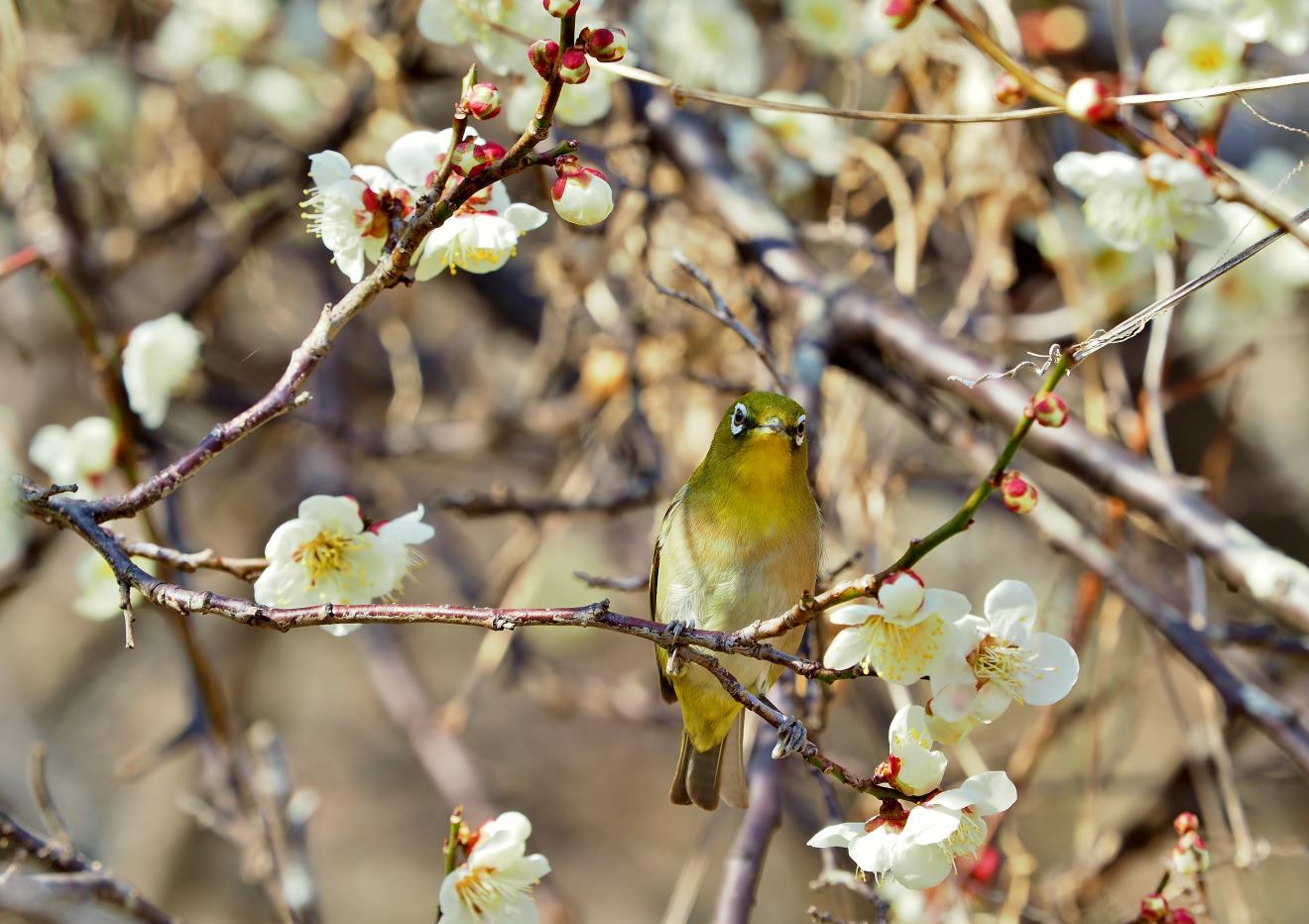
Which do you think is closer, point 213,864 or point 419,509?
point 419,509

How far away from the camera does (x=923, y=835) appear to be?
1.51 m

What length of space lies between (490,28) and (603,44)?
67cm

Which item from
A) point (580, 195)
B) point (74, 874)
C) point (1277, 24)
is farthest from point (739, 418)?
point (74, 874)

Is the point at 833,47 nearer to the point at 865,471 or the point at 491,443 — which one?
the point at 865,471

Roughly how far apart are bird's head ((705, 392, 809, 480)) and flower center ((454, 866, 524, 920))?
956 millimetres

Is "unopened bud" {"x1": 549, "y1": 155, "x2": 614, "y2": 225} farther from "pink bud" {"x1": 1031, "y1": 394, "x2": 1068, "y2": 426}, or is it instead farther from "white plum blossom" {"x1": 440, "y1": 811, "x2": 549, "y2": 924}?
"white plum blossom" {"x1": 440, "y1": 811, "x2": 549, "y2": 924}

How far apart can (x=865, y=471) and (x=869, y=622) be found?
5.39 feet

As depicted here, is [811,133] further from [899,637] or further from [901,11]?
[899,637]

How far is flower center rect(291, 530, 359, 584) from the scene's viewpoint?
1.83 metres

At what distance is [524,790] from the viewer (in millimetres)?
6590

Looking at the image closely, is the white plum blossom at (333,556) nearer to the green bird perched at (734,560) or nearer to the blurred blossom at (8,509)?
the blurred blossom at (8,509)

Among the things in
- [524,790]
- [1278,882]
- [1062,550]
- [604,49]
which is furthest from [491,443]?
[1278,882]

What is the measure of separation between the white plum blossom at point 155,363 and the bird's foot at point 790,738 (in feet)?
4.73

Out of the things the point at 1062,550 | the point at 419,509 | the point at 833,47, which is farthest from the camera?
the point at 833,47
